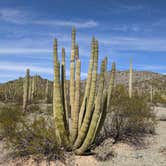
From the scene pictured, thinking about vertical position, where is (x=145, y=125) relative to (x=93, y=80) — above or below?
below

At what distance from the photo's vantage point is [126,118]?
1266 cm

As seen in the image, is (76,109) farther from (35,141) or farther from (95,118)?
(35,141)

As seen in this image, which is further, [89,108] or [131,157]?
[131,157]

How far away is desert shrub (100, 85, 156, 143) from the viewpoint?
12148mm

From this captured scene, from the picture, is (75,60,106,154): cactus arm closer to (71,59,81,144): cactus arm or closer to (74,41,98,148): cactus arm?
(74,41,98,148): cactus arm

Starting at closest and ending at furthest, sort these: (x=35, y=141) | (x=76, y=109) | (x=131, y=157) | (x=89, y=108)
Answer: (x=35, y=141)
(x=89, y=108)
(x=76, y=109)
(x=131, y=157)

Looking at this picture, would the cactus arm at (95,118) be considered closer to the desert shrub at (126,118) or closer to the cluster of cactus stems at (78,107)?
the cluster of cactus stems at (78,107)

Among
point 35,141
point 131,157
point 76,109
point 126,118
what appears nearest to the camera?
point 35,141

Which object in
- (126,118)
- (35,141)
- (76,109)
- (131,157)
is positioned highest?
(76,109)

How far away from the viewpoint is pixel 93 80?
8961 mm

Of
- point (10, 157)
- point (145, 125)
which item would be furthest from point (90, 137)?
point (145, 125)

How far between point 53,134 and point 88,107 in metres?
1.30

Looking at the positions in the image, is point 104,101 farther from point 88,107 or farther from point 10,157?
point 10,157

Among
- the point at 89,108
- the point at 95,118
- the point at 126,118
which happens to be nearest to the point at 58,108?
the point at 89,108
